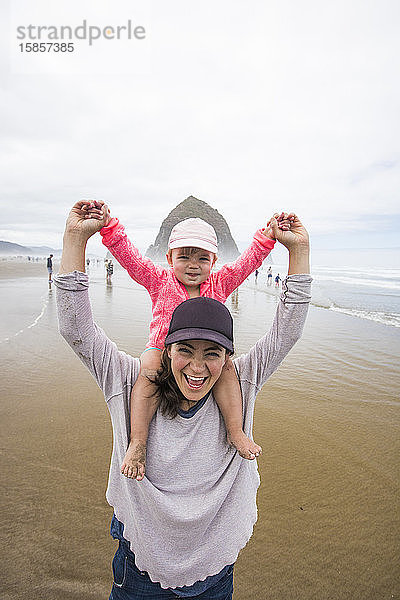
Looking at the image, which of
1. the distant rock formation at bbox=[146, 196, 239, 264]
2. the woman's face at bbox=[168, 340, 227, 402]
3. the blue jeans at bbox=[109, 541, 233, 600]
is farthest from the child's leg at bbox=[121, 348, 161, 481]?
the distant rock formation at bbox=[146, 196, 239, 264]

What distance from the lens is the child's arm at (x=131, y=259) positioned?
2.11 m

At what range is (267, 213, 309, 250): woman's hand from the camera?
67.1 inches

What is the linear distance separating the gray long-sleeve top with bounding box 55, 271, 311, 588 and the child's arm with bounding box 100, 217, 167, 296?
70 centimetres

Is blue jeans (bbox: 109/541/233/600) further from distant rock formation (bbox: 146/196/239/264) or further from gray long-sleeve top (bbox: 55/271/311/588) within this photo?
distant rock formation (bbox: 146/196/239/264)

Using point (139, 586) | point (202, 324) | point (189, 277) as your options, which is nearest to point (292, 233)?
point (202, 324)

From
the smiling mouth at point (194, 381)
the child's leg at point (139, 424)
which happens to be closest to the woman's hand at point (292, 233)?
the smiling mouth at point (194, 381)

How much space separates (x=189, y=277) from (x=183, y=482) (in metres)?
1.14

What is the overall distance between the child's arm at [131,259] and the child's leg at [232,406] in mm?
814

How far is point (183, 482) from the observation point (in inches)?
63.8

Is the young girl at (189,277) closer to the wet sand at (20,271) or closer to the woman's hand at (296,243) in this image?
the woman's hand at (296,243)

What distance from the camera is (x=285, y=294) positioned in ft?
5.39

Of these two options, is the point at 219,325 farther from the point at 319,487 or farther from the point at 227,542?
the point at 319,487

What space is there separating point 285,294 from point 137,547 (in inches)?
52.4

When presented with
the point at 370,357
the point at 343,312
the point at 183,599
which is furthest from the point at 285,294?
the point at 343,312
